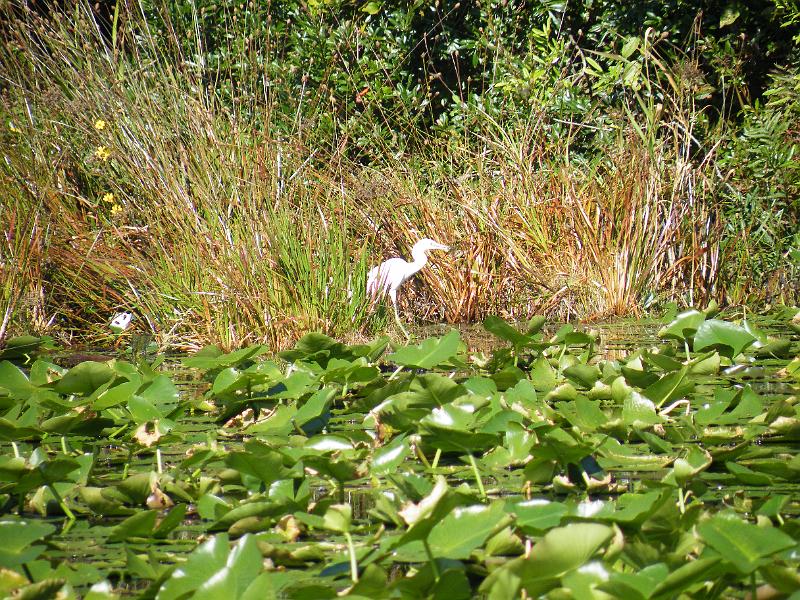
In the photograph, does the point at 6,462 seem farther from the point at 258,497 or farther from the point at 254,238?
the point at 254,238

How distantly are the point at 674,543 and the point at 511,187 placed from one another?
4015 millimetres

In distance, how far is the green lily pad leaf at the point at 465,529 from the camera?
48.4 inches

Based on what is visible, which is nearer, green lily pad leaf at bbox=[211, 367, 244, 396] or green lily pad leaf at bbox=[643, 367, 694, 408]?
green lily pad leaf at bbox=[643, 367, 694, 408]

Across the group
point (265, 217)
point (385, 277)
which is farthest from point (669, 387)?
point (385, 277)

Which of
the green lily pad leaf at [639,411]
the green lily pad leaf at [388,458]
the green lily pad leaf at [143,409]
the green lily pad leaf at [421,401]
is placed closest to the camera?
the green lily pad leaf at [388,458]

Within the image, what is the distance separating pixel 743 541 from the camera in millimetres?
1149

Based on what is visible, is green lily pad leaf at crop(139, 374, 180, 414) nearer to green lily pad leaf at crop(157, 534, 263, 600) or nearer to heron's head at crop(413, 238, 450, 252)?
green lily pad leaf at crop(157, 534, 263, 600)

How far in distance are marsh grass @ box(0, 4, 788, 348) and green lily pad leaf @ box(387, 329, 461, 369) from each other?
5.10 feet

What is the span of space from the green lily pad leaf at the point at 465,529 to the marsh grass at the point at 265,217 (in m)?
2.65

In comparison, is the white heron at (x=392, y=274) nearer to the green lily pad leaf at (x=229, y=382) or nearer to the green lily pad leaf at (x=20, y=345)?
the green lily pad leaf at (x=20, y=345)

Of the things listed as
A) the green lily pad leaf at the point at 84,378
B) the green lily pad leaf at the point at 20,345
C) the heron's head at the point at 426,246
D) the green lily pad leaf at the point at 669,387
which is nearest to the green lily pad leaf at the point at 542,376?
the green lily pad leaf at the point at 669,387

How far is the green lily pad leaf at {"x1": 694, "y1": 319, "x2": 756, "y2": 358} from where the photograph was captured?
8.27 feet

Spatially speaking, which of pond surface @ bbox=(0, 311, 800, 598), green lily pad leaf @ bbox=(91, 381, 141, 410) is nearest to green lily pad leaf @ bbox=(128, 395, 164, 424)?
pond surface @ bbox=(0, 311, 800, 598)

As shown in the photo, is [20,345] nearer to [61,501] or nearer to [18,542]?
[61,501]
